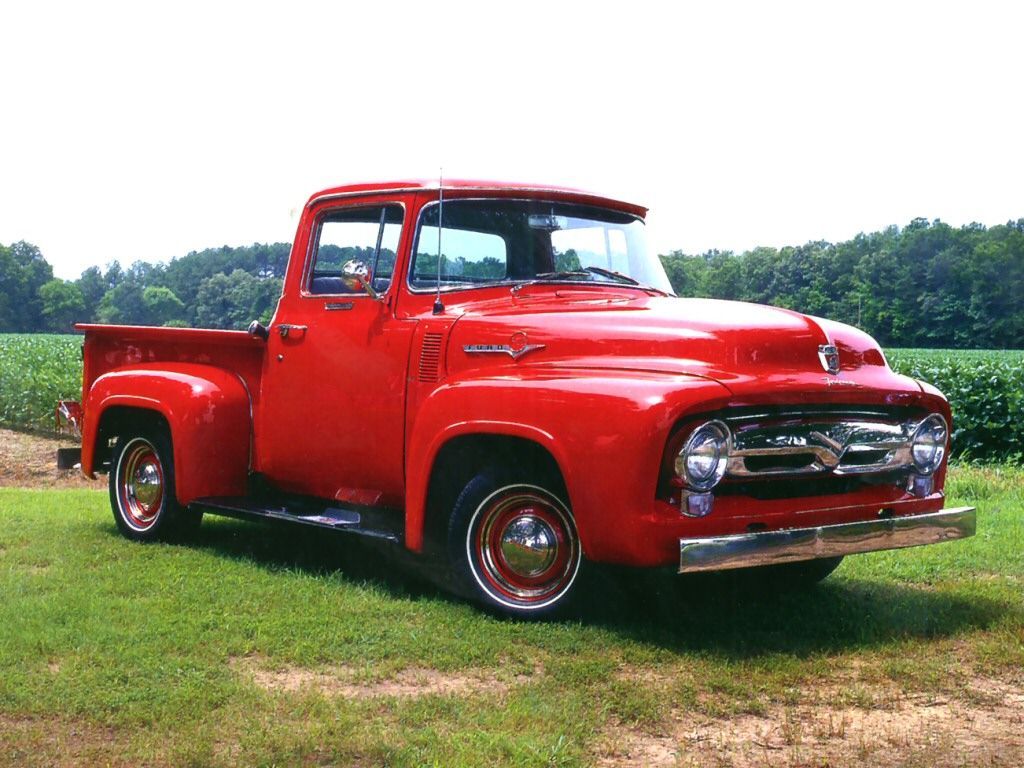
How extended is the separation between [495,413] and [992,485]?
21.7ft

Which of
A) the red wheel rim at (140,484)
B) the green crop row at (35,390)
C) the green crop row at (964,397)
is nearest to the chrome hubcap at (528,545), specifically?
the red wheel rim at (140,484)

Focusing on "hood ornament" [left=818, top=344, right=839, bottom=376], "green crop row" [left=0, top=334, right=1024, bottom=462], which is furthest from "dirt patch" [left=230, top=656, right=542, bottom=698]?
"green crop row" [left=0, top=334, right=1024, bottom=462]

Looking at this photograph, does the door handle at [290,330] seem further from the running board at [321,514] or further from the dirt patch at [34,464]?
the dirt patch at [34,464]

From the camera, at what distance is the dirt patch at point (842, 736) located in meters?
4.00

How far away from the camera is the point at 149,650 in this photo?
5.18 metres

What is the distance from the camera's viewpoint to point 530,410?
5.46 meters

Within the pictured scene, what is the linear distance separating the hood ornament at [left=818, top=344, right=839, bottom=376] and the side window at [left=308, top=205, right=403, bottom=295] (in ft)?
7.77

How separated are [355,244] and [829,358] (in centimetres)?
282

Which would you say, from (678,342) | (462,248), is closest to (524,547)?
(678,342)

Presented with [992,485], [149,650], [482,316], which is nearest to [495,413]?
[482,316]

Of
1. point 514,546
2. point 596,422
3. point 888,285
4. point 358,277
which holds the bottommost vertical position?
point 514,546

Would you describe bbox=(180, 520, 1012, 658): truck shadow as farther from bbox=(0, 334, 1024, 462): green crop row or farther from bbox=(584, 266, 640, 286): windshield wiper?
bbox=(0, 334, 1024, 462): green crop row

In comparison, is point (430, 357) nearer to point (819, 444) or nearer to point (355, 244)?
point (355, 244)

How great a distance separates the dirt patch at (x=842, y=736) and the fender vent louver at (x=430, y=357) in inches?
93.4
